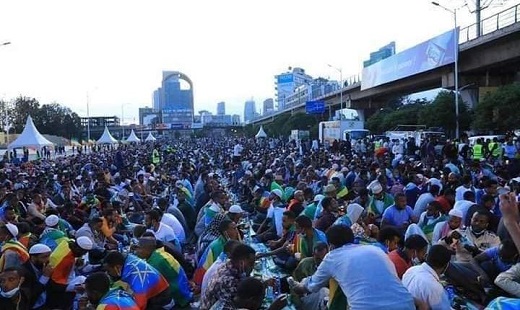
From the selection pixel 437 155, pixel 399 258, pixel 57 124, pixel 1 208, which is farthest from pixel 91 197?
pixel 57 124

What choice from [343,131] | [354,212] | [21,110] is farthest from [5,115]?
[354,212]

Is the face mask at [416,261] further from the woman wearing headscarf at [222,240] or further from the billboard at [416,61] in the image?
the billboard at [416,61]

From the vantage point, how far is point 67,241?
704cm

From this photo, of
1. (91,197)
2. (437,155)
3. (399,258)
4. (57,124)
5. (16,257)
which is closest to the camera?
(399,258)

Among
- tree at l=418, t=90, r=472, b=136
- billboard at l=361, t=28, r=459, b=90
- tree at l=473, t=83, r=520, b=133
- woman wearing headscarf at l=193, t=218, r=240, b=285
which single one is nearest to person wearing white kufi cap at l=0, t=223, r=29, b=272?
woman wearing headscarf at l=193, t=218, r=240, b=285

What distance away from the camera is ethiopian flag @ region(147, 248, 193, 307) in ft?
22.2

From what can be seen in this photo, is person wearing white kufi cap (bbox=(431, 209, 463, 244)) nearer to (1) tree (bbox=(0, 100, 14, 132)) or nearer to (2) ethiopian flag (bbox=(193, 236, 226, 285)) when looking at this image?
(2) ethiopian flag (bbox=(193, 236, 226, 285))

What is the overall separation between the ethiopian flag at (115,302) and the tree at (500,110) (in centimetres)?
2745

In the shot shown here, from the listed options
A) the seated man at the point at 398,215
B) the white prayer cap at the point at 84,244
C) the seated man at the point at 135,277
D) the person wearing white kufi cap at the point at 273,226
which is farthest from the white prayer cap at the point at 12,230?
the seated man at the point at 398,215

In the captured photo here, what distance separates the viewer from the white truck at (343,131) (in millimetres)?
41469

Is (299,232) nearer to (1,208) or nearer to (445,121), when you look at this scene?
(1,208)

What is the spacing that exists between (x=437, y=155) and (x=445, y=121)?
Result: 1636 centimetres

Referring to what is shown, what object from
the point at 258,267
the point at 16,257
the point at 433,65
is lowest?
the point at 258,267

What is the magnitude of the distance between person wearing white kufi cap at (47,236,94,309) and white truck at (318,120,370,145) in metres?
34.4
